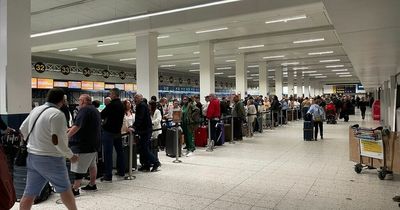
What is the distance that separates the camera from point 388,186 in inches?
201

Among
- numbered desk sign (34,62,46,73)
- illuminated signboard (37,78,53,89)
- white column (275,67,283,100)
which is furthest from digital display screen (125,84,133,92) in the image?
white column (275,67,283,100)

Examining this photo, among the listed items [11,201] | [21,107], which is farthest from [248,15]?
[11,201]

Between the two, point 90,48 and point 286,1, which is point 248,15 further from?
point 90,48

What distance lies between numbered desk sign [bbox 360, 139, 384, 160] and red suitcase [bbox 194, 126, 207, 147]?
4.49 metres

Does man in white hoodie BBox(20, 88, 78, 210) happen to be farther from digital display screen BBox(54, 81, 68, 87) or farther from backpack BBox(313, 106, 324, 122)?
digital display screen BBox(54, 81, 68, 87)

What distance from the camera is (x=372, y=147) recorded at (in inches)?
224

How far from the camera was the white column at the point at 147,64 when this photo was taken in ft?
34.3

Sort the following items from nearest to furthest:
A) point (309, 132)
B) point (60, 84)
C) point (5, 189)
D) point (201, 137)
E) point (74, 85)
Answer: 1. point (5, 189)
2. point (201, 137)
3. point (309, 132)
4. point (60, 84)
5. point (74, 85)

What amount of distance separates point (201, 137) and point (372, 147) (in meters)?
4.76

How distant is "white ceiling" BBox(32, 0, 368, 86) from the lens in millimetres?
8422

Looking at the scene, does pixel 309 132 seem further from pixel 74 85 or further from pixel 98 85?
pixel 98 85

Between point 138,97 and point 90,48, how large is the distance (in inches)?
442

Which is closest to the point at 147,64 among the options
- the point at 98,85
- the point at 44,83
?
the point at 44,83

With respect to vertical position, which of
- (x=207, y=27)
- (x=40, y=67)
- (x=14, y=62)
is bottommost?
(x=14, y=62)
